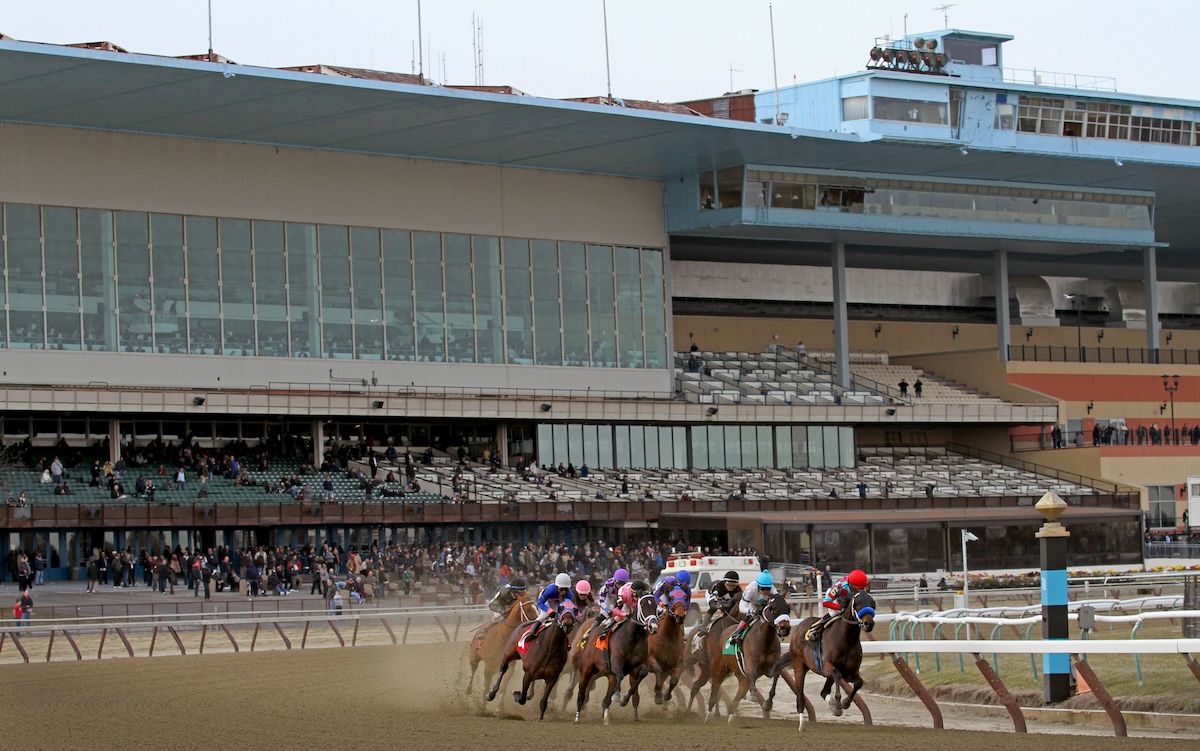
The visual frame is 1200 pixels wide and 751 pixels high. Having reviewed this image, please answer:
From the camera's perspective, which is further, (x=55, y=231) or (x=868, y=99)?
(x=868, y=99)

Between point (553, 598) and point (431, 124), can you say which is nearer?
point (553, 598)

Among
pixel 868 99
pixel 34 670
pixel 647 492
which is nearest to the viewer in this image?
pixel 34 670

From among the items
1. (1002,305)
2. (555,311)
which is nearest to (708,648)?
(555,311)

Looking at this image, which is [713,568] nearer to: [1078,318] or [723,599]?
[723,599]

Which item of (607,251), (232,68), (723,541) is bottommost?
(723,541)

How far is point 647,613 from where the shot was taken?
1695 cm

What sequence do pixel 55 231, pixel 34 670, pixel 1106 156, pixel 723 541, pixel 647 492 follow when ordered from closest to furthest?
pixel 34 670 → pixel 723 541 → pixel 55 231 → pixel 647 492 → pixel 1106 156

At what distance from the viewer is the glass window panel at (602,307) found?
2275 inches

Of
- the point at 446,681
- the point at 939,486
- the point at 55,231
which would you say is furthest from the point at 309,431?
the point at 446,681

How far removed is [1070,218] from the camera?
63.2 meters

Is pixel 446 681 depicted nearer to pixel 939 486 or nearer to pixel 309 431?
pixel 309 431

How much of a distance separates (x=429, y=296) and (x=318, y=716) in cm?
3718

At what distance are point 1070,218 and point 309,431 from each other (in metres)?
28.4

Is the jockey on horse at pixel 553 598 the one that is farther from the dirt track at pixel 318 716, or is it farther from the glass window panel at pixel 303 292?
the glass window panel at pixel 303 292
